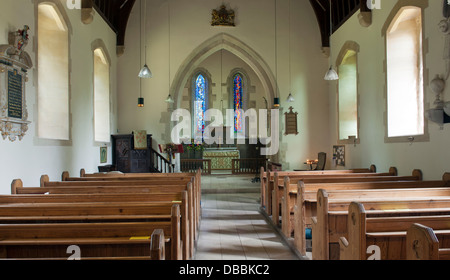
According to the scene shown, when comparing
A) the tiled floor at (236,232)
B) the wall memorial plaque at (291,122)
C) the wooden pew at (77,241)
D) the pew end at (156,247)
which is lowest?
the tiled floor at (236,232)

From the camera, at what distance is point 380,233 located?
7.57 ft

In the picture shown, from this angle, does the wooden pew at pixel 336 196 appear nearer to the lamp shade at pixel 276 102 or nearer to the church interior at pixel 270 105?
the church interior at pixel 270 105

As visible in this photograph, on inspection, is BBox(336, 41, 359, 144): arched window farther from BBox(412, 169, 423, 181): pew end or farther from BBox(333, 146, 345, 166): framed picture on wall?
BBox(412, 169, 423, 181): pew end

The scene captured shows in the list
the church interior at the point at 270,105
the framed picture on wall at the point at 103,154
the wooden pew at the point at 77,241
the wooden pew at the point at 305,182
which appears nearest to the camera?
the wooden pew at the point at 77,241

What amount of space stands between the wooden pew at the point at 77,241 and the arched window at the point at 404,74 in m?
5.41

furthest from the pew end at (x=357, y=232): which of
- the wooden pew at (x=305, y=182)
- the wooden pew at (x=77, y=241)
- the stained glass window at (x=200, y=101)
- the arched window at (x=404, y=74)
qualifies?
the stained glass window at (x=200, y=101)

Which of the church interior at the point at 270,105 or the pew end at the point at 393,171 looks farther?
the pew end at the point at 393,171

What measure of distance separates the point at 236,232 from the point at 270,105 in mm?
6163

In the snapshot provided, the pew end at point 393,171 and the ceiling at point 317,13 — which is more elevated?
the ceiling at point 317,13

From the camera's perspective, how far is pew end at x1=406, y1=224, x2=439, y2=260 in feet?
4.88

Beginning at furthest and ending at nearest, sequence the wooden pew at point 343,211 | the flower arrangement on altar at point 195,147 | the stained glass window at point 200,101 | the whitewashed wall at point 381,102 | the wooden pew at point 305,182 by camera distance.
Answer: the stained glass window at point 200,101 < the flower arrangement on altar at point 195,147 < the whitewashed wall at point 381,102 < the wooden pew at point 305,182 < the wooden pew at point 343,211

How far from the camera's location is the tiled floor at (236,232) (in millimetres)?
4004

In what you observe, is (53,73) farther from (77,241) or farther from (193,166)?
(193,166)

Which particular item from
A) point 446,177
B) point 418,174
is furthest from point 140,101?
point 446,177
